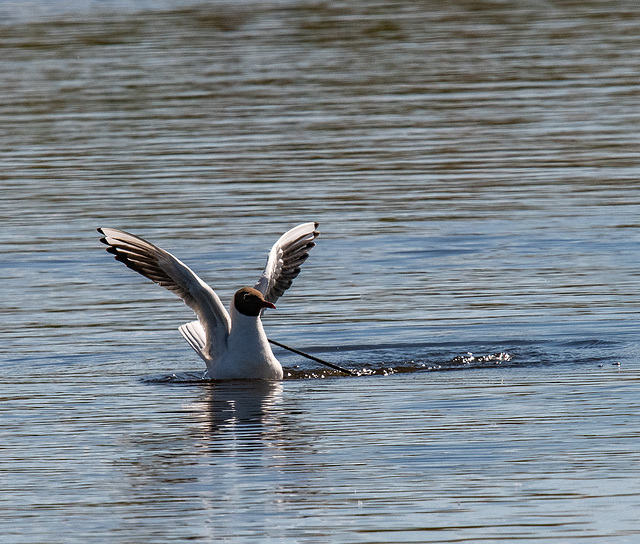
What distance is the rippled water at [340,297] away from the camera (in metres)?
7.59

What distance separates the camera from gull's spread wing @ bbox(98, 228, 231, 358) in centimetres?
1089

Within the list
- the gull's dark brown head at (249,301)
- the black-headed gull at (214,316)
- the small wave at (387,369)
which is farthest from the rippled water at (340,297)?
the gull's dark brown head at (249,301)

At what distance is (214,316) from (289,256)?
1179 mm

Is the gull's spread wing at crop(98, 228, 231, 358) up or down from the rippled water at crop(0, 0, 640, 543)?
up

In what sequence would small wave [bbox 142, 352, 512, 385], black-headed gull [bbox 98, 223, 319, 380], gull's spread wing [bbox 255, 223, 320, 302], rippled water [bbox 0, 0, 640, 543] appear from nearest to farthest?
rippled water [bbox 0, 0, 640, 543] → small wave [bbox 142, 352, 512, 385] → black-headed gull [bbox 98, 223, 319, 380] → gull's spread wing [bbox 255, 223, 320, 302]

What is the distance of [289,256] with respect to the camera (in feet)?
40.0

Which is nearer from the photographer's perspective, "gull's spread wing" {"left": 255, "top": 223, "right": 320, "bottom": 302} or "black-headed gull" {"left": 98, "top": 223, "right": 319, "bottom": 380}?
"black-headed gull" {"left": 98, "top": 223, "right": 319, "bottom": 380}

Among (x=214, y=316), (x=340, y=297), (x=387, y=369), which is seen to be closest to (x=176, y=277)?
(x=214, y=316)

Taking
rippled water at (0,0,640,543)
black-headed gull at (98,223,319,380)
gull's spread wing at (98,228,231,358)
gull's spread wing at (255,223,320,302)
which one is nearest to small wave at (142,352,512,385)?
rippled water at (0,0,640,543)

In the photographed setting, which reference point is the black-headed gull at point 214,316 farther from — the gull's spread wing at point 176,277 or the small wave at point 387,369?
the small wave at point 387,369

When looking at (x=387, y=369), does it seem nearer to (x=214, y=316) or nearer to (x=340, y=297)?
(x=214, y=316)

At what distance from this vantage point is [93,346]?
11.6 meters

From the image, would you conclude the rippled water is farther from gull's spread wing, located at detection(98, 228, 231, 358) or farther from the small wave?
gull's spread wing, located at detection(98, 228, 231, 358)

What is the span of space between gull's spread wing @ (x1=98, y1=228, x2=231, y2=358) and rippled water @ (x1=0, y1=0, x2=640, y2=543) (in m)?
0.42
